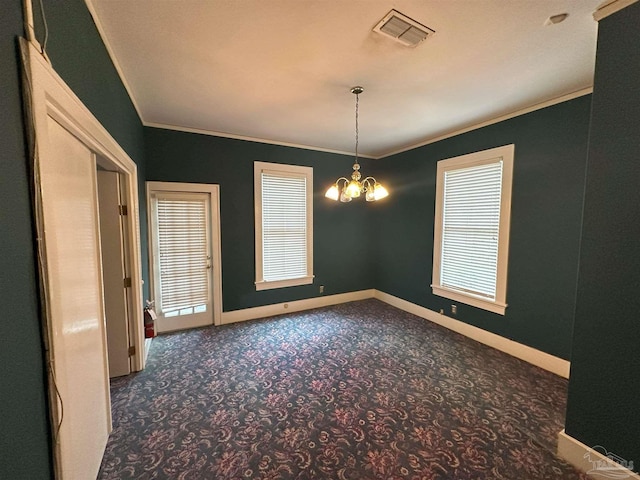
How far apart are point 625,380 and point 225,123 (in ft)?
14.5

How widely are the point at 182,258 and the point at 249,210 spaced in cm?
122

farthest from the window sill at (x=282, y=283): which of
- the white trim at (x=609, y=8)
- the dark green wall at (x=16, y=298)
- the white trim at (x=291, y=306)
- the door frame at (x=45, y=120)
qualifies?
the white trim at (x=609, y=8)

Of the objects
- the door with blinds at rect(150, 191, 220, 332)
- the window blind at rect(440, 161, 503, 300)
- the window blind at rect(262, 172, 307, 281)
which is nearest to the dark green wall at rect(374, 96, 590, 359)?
the window blind at rect(440, 161, 503, 300)

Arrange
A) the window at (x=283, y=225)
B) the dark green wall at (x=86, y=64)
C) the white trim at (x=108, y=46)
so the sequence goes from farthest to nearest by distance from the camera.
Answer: the window at (x=283, y=225), the white trim at (x=108, y=46), the dark green wall at (x=86, y=64)

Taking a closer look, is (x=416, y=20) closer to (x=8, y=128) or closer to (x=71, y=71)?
(x=71, y=71)

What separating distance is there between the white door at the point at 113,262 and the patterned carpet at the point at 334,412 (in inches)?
19.0

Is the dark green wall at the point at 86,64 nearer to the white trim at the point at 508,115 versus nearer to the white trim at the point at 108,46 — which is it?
the white trim at the point at 108,46

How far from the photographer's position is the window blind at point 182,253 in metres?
3.79

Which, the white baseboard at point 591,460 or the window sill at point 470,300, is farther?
the window sill at point 470,300

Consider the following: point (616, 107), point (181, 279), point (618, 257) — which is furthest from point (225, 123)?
point (618, 257)

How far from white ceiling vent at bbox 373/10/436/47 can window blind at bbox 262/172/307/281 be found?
2.88 m

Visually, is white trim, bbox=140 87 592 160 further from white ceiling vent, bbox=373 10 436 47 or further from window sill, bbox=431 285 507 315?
window sill, bbox=431 285 507 315

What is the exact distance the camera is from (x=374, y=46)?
2023 mm

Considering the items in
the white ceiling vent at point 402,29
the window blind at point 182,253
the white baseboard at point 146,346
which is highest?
the white ceiling vent at point 402,29
